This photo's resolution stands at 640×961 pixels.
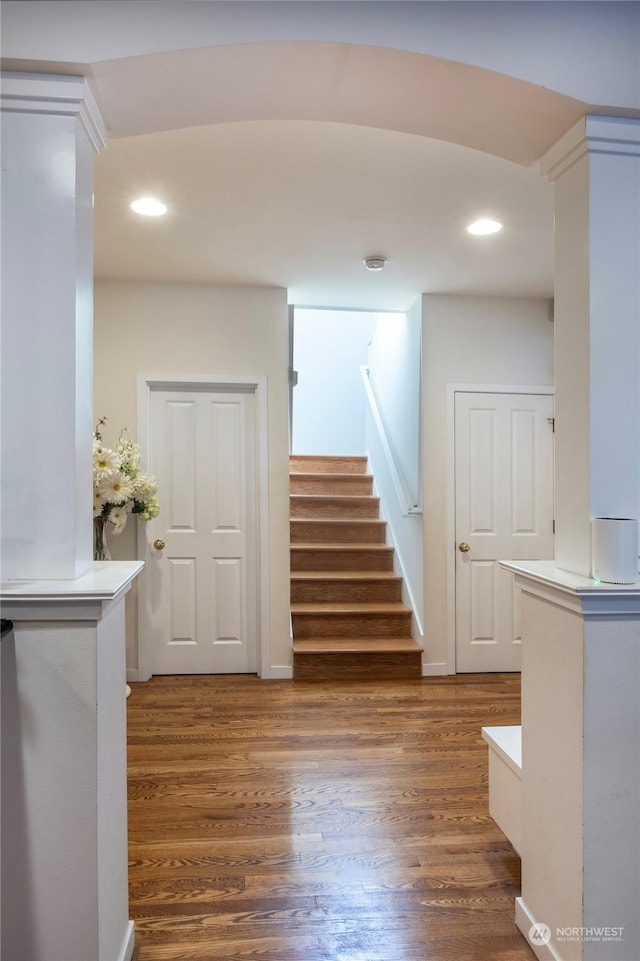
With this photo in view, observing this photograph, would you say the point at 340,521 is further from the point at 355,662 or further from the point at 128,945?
the point at 128,945

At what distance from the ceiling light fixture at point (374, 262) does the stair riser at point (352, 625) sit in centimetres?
223

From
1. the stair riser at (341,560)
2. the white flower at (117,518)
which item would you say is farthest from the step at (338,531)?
the white flower at (117,518)

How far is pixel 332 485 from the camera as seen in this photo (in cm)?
541

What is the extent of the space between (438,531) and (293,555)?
115 cm

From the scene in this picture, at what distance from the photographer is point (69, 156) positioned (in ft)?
4.53

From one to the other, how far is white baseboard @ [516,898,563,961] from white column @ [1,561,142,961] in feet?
3.57

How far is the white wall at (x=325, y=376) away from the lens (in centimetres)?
644

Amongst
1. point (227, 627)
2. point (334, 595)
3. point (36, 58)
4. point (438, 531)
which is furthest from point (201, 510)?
point (36, 58)

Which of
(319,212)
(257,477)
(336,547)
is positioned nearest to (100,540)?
(257,477)

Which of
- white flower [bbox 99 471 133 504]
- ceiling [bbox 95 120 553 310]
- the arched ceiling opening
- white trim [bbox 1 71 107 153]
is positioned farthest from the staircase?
white trim [bbox 1 71 107 153]

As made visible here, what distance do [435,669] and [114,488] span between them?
2.34 m

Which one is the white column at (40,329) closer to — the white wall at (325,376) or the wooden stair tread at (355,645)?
the wooden stair tread at (355,645)

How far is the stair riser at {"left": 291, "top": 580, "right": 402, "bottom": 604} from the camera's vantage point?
4203 mm

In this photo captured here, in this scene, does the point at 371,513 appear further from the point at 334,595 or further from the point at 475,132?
the point at 475,132
